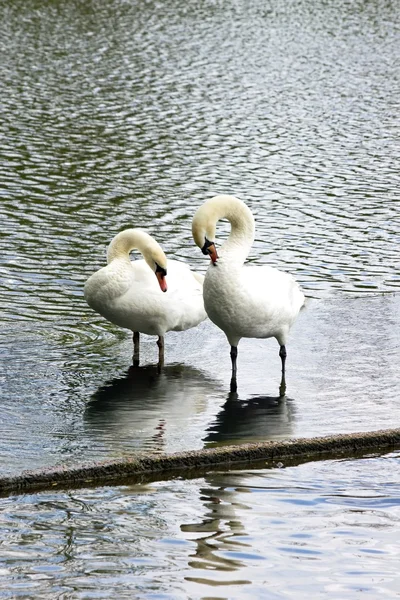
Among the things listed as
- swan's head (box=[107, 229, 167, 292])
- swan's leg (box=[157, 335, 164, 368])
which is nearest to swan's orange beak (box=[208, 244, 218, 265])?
swan's head (box=[107, 229, 167, 292])

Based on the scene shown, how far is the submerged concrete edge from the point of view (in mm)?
6984

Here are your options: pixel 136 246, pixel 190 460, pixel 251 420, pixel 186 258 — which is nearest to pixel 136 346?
pixel 136 246

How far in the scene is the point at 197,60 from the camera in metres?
32.6

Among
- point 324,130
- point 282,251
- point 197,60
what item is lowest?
point 282,251

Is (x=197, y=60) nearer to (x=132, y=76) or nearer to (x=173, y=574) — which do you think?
(x=132, y=76)

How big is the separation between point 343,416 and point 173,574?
9.38 ft

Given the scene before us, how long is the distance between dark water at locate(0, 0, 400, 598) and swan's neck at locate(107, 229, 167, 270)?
90cm

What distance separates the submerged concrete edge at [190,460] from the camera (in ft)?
22.9

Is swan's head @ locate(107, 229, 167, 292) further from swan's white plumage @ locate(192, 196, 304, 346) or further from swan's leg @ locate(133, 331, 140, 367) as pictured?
swan's white plumage @ locate(192, 196, 304, 346)

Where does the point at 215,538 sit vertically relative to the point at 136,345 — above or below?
below

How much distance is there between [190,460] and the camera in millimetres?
7398

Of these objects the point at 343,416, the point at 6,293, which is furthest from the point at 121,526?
the point at 6,293

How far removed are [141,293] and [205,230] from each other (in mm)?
1127

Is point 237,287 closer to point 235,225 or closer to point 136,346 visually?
point 235,225
